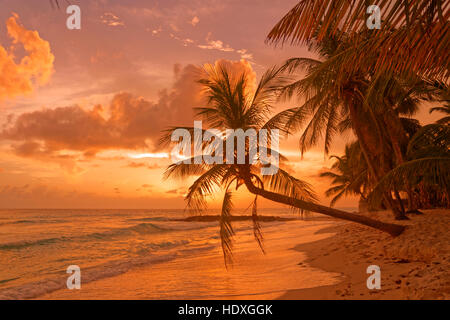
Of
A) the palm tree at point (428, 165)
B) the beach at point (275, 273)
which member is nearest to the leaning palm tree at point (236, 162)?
the beach at point (275, 273)

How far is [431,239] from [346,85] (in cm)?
510

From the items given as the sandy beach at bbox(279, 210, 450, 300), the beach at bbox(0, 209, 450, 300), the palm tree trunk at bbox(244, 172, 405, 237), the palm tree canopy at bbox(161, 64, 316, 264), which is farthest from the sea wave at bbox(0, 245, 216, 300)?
the sandy beach at bbox(279, 210, 450, 300)

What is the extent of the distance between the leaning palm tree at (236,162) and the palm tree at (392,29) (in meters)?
3.32

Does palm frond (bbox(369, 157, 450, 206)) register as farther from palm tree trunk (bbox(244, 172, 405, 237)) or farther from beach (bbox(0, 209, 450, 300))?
beach (bbox(0, 209, 450, 300))

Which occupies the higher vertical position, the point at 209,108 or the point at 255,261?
the point at 209,108

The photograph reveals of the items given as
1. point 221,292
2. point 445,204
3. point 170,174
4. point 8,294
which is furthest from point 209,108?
point 445,204

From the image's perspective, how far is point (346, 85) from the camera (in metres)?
9.52

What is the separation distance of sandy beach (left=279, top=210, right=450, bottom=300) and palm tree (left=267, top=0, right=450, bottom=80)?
3184 mm

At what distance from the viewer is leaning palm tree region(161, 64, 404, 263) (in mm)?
6633

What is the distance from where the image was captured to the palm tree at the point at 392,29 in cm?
266

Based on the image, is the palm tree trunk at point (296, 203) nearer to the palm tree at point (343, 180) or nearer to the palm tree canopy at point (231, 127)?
the palm tree canopy at point (231, 127)

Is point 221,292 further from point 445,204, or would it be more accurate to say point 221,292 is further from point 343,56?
point 445,204

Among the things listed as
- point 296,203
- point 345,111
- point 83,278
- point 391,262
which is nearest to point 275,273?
point 296,203
